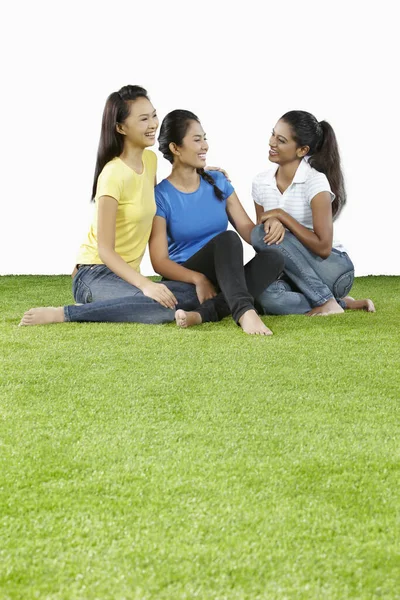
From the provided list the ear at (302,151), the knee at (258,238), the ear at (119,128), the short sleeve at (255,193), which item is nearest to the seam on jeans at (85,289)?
the ear at (119,128)

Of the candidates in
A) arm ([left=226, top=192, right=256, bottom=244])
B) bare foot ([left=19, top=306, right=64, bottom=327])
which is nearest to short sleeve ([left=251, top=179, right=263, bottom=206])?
arm ([left=226, top=192, right=256, bottom=244])

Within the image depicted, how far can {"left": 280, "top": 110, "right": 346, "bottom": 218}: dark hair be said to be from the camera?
141 inches

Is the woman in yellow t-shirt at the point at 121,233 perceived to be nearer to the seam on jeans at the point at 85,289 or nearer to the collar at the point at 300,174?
the seam on jeans at the point at 85,289

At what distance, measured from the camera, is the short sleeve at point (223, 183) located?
3.68 metres

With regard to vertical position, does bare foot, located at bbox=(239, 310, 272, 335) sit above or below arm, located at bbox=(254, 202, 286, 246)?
below

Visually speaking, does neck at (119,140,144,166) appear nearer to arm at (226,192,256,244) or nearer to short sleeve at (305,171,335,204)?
arm at (226,192,256,244)

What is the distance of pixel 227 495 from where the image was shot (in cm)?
136

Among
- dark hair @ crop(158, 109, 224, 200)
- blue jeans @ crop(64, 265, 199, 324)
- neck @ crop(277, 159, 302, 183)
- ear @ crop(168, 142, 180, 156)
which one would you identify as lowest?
blue jeans @ crop(64, 265, 199, 324)

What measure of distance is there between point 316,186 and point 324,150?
0.26 metres

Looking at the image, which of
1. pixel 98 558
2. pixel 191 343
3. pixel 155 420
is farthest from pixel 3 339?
pixel 98 558

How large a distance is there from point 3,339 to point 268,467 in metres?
1.73

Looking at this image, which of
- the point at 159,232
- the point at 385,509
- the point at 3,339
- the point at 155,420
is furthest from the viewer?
the point at 159,232

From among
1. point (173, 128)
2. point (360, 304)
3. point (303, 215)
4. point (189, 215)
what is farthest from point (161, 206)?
point (360, 304)

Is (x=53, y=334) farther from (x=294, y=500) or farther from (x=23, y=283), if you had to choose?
(x=23, y=283)
